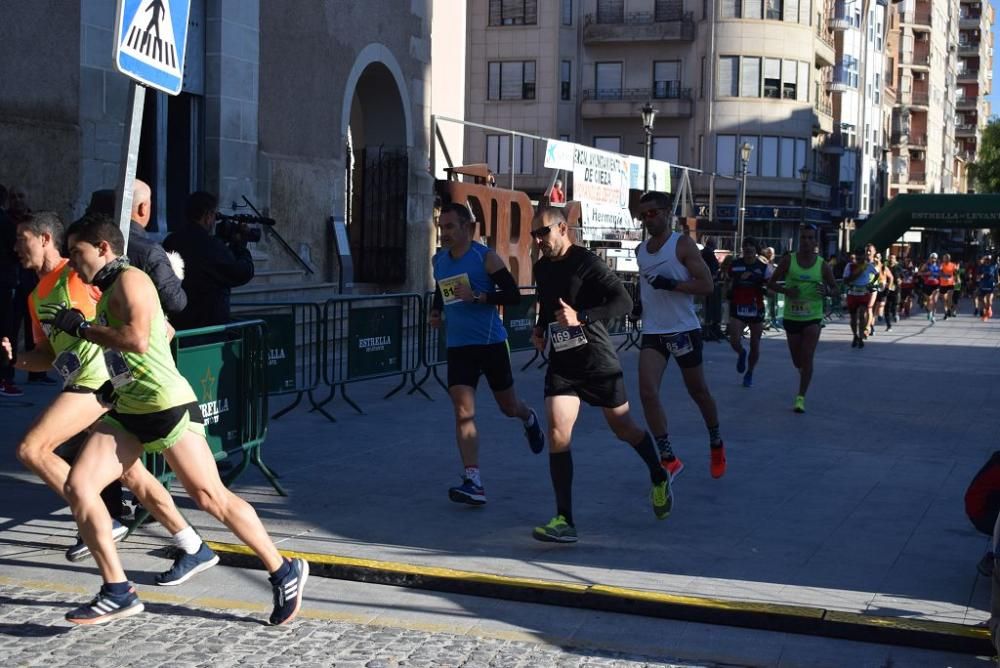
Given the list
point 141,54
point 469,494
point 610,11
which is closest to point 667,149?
point 610,11

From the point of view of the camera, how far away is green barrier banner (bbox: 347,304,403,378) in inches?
504

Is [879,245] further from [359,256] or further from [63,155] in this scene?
[63,155]

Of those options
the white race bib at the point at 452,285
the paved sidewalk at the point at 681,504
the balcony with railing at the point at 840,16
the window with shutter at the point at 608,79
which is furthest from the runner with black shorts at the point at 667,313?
the balcony with railing at the point at 840,16

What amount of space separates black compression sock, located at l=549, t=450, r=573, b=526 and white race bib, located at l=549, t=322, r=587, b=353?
1.91 feet

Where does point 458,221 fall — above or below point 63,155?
below

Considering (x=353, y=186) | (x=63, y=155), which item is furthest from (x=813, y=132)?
(x=63, y=155)

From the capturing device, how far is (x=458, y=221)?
8.34 meters

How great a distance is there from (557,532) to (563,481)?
0.92 ft

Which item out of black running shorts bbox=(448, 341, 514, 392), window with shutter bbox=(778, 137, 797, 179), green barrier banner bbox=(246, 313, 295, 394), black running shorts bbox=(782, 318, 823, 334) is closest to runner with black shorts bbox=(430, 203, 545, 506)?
black running shorts bbox=(448, 341, 514, 392)

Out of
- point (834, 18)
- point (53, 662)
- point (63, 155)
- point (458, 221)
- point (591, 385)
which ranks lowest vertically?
point (53, 662)

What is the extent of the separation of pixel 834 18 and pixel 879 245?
2910cm

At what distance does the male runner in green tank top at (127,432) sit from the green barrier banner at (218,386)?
1.63 metres

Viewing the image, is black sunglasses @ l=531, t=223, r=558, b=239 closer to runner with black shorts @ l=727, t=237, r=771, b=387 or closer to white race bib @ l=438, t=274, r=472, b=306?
white race bib @ l=438, t=274, r=472, b=306

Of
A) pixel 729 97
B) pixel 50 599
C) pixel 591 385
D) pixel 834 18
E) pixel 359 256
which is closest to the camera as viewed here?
pixel 50 599
